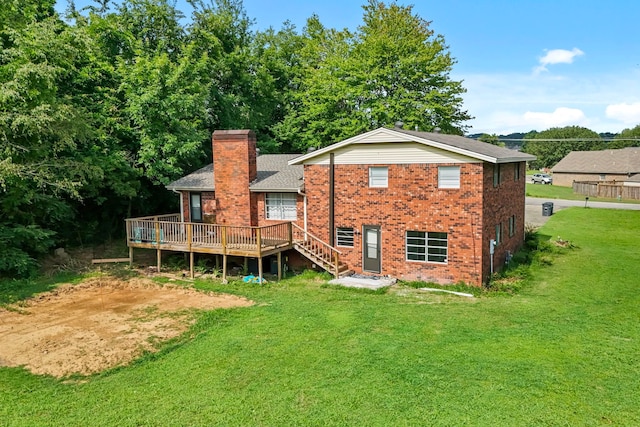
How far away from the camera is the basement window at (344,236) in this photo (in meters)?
18.3

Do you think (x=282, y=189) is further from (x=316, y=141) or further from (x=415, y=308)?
(x=316, y=141)

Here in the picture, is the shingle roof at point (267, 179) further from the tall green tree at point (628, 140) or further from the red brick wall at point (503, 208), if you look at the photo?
the tall green tree at point (628, 140)

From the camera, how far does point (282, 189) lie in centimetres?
1905

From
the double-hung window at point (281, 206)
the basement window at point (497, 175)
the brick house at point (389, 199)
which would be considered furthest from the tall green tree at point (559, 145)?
the double-hung window at point (281, 206)

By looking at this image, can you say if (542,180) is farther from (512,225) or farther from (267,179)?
(267,179)

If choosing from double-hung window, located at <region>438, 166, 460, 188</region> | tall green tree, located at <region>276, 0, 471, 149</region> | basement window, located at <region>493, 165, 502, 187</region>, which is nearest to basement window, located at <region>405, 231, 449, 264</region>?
double-hung window, located at <region>438, 166, 460, 188</region>

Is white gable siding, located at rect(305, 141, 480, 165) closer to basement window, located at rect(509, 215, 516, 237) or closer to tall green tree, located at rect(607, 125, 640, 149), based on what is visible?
basement window, located at rect(509, 215, 516, 237)

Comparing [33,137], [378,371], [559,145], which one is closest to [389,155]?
[378,371]

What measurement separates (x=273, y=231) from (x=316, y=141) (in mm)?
14903

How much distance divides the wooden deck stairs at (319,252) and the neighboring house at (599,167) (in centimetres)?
4297

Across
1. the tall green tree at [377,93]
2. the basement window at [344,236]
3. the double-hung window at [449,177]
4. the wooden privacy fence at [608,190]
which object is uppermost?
the tall green tree at [377,93]

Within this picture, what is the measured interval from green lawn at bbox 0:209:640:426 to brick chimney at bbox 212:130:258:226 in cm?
606

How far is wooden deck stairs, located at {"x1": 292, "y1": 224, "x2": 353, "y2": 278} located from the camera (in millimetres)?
17859

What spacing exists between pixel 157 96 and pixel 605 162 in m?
51.3
